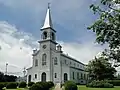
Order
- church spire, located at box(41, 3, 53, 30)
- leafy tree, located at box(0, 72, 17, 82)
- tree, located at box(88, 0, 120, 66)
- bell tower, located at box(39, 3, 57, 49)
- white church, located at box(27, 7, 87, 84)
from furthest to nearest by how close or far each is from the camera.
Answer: leafy tree, located at box(0, 72, 17, 82) → church spire, located at box(41, 3, 53, 30) → bell tower, located at box(39, 3, 57, 49) → white church, located at box(27, 7, 87, 84) → tree, located at box(88, 0, 120, 66)

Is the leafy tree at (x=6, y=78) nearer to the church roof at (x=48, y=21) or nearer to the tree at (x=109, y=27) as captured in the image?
the church roof at (x=48, y=21)

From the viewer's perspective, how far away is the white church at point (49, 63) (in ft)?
206

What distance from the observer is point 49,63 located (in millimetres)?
64250

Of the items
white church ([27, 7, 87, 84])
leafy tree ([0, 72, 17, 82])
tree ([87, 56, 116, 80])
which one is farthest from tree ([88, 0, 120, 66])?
leafy tree ([0, 72, 17, 82])

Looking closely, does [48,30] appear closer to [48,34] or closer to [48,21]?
[48,34]

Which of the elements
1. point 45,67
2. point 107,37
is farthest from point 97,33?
point 45,67

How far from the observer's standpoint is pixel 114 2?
12227 mm

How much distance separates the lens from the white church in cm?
6266

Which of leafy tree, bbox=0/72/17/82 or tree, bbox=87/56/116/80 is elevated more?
tree, bbox=87/56/116/80

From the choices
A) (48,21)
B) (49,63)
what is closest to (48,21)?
(48,21)

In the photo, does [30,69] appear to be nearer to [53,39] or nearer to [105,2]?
[53,39]

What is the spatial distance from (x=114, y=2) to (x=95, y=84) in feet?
115

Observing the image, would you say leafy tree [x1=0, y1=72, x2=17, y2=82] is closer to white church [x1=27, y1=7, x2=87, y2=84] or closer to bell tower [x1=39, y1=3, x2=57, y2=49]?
white church [x1=27, y1=7, x2=87, y2=84]

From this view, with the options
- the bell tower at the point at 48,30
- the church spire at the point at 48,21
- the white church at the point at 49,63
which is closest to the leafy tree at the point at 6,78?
the white church at the point at 49,63
